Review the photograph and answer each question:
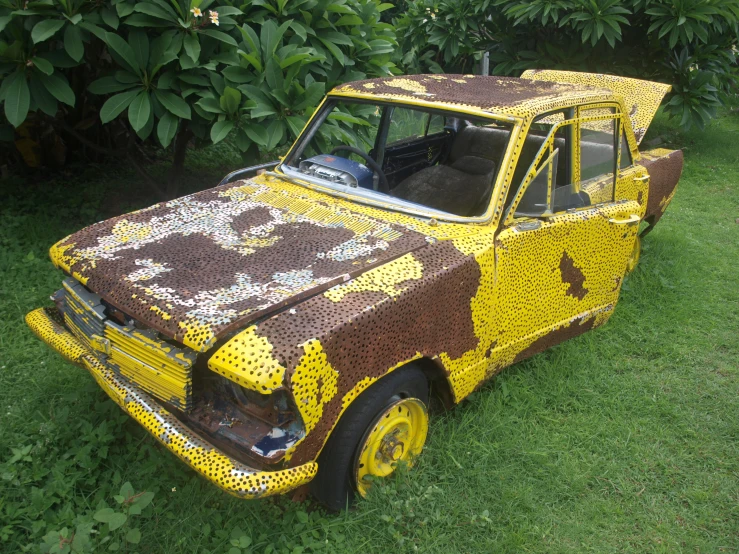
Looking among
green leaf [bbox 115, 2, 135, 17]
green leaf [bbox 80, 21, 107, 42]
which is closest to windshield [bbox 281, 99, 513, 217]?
green leaf [bbox 115, 2, 135, 17]

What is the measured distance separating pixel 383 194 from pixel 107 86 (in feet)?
7.04

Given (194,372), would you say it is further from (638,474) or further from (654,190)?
(654,190)

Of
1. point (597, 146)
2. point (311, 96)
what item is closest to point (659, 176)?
point (597, 146)

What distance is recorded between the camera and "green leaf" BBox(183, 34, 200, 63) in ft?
A: 13.4

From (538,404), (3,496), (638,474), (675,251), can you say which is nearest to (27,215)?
(3,496)

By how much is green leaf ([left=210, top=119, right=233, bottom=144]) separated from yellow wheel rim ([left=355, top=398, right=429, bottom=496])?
2417mm

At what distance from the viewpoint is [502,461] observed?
3.11 m

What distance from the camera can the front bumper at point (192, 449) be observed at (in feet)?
7.06

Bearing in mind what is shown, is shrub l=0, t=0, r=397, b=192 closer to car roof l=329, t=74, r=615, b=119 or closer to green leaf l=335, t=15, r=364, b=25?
green leaf l=335, t=15, r=364, b=25

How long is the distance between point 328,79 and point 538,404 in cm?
302

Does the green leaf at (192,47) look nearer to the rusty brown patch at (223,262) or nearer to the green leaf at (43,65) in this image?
the green leaf at (43,65)

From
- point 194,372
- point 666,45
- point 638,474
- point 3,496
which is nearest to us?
point 194,372

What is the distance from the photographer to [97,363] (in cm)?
273

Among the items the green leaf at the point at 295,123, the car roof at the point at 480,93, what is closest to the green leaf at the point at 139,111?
the green leaf at the point at 295,123
